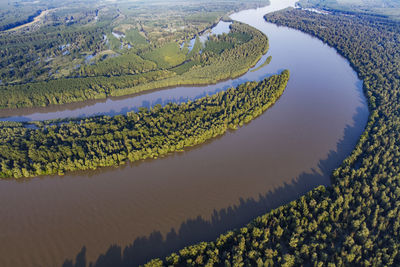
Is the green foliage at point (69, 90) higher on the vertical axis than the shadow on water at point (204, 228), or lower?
higher

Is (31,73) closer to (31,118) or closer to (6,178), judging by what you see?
(31,118)

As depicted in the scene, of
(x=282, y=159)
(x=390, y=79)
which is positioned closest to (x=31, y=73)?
(x=282, y=159)

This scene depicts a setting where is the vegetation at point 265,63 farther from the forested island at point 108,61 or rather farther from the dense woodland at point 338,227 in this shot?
the dense woodland at point 338,227

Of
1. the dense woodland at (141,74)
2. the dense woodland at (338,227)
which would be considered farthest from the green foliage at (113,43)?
the dense woodland at (338,227)

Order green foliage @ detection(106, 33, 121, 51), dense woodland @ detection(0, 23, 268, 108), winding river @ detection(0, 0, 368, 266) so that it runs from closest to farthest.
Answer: winding river @ detection(0, 0, 368, 266) → dense woodland @ detection(0, 23, 268, 108) → green foliage @ detection(106, 33, 121, 51)

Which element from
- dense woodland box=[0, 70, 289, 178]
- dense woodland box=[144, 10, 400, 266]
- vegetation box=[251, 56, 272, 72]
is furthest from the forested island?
dense woodland box=[144, 10, 400, 266]

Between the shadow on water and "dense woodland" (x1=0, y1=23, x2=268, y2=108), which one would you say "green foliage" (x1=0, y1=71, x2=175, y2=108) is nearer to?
"dense woodland" (x1=0, y1=23, x2=268, y2=108)

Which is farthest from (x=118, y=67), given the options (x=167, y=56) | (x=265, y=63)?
(x=265, y=63)
